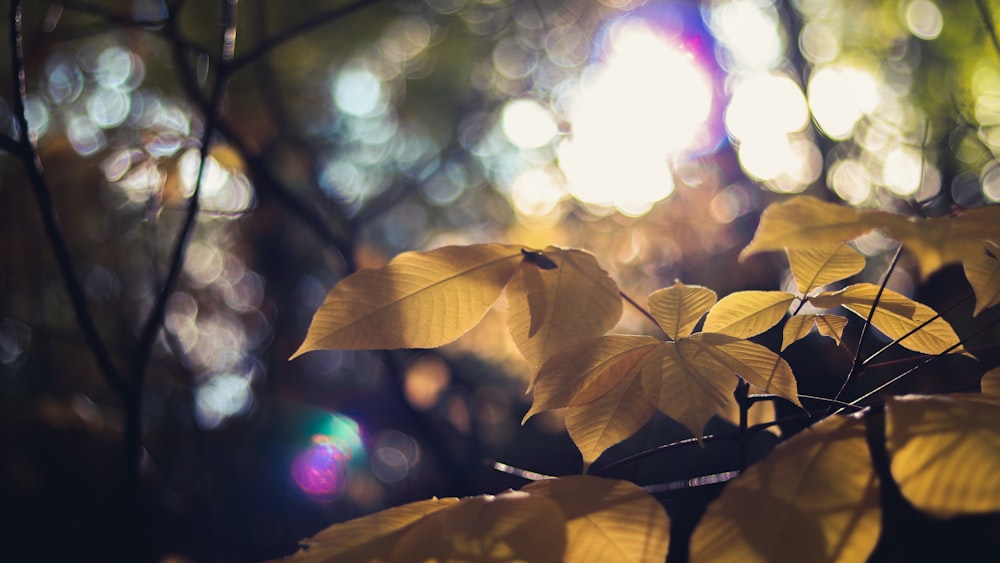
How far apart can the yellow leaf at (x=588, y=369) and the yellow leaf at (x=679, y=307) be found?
0.02 meters

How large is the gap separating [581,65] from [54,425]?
11.5 feet

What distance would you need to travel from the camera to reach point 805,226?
388 mm

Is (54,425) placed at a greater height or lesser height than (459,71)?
lesser

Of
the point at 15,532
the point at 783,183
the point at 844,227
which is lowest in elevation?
the point at 15,532

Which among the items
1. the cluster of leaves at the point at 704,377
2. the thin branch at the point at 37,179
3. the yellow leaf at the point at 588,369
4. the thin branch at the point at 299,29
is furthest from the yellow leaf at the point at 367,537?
the thin branch at the point at 299,29

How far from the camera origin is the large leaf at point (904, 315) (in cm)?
51

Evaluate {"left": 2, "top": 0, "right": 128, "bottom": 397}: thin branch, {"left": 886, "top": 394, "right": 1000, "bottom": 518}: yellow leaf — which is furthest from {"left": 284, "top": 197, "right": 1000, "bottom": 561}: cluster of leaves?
{"left": 2, "top": 0, "right": 128, "bottom": 397}: thin branch

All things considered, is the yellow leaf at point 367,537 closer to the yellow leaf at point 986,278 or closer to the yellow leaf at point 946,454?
the yellow leaf at point 946,454

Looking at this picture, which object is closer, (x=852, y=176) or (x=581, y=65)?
(x=852, y=176)

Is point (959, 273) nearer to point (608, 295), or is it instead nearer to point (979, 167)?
point (979, 167)

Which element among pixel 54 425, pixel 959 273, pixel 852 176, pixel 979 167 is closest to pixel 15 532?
pixel 54 425

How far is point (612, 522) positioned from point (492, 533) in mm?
84

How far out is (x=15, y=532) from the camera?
2.09 m

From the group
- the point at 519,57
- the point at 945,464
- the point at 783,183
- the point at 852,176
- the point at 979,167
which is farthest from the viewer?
the point at 519,57
